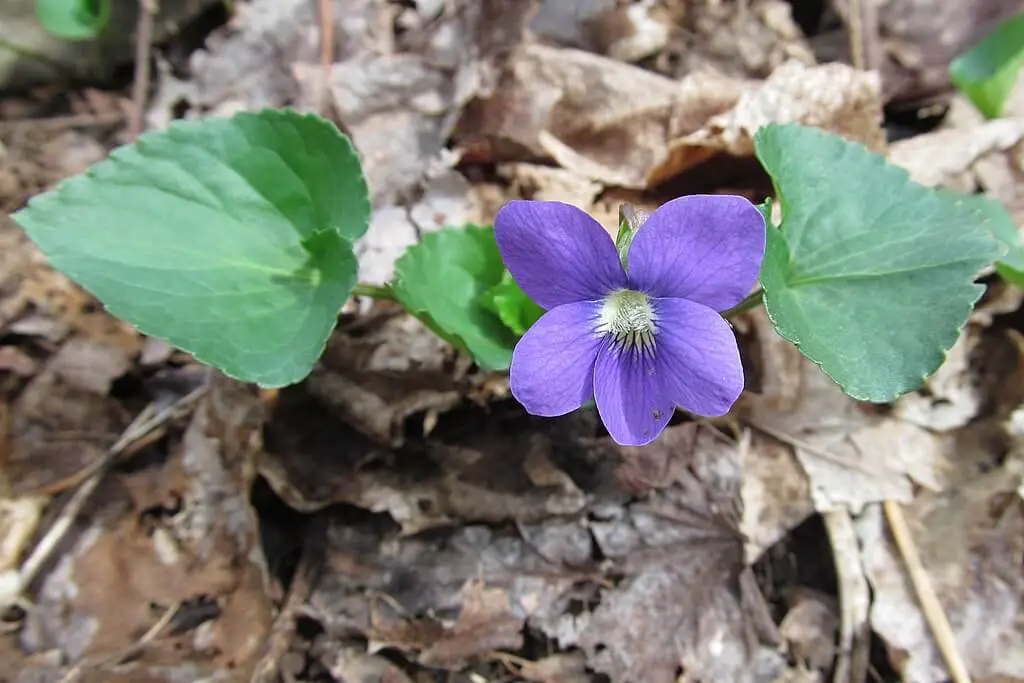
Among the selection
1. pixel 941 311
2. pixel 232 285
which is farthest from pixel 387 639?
pixel 941 311

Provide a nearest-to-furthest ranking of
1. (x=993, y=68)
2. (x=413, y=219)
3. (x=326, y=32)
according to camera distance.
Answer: (x=413, y=219) → (x=993, y=68) → (x=326, y=32)

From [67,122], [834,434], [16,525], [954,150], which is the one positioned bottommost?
[16,525]

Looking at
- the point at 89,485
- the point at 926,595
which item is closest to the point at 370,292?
the point at 89,485

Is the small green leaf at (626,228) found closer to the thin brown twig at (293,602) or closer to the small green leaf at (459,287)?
the small green leaf at (459,287)

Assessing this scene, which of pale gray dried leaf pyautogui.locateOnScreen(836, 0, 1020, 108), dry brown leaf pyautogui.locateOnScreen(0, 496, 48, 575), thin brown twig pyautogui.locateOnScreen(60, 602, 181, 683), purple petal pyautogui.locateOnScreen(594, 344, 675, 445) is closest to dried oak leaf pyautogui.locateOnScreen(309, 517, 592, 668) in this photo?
thin brown twig pyautogui.locateOnScreen(60, 602, 181, 683)

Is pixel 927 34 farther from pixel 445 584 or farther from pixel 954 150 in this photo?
pixel 445 584

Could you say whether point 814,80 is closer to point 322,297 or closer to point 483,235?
point 483,235
